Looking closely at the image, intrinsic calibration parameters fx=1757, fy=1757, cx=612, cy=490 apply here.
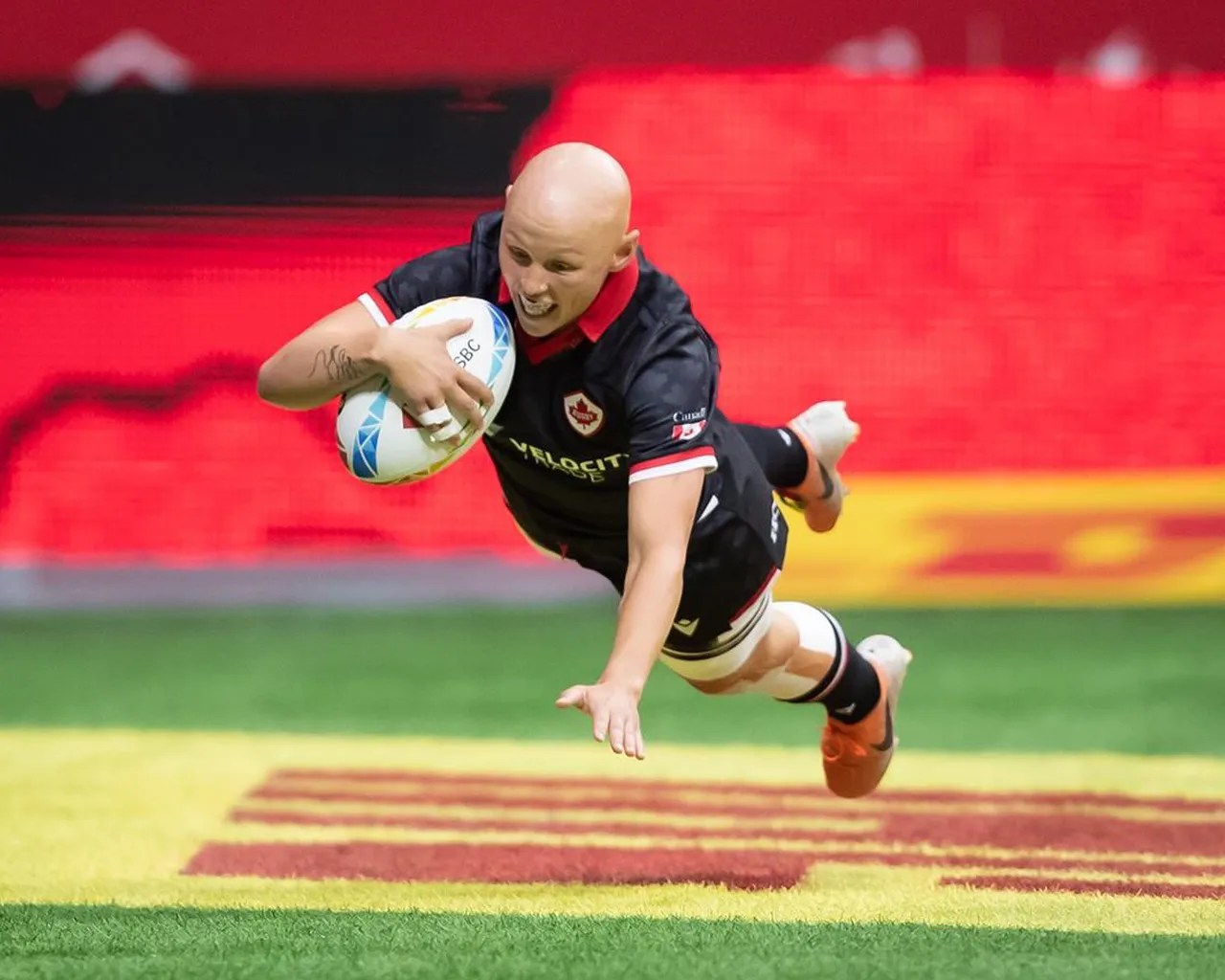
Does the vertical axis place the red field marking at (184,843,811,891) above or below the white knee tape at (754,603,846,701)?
below

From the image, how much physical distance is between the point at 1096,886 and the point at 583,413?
1.49 m

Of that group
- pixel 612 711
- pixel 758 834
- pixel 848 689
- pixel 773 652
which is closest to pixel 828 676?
pixel 848 689

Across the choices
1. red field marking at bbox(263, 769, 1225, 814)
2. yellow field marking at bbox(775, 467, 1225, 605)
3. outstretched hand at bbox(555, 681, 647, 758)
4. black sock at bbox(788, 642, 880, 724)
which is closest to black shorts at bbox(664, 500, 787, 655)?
black sock at bbox(788, 642, 880, 724)

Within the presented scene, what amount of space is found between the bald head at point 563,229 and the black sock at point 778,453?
102 cm

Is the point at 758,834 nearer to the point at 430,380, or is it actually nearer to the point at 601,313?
the point at 601,313

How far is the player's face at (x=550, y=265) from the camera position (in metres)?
2.94

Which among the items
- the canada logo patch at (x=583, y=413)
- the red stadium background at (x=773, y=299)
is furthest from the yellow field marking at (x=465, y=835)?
the red stadium background at (x=773, y=299)

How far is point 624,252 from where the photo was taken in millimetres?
3078

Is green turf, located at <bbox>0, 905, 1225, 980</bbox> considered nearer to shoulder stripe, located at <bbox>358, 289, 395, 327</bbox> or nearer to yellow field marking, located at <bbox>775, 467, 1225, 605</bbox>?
shoulder stripe, located at <bbox>358, 289, 395, 327</bbox>

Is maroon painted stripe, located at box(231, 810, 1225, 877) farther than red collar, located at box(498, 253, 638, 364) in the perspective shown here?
Yes

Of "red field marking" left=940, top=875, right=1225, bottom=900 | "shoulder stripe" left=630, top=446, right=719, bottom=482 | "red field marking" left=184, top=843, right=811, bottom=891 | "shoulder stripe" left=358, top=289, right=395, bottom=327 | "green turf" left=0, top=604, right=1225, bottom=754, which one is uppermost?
"shoulder stripe" left=358, top=289, right=395, bottom=327

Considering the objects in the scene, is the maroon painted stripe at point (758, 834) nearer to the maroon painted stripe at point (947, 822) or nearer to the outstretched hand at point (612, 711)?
the maroon painted stripe at point (947, 822)

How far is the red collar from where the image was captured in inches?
123

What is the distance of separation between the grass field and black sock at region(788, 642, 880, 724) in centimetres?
34
